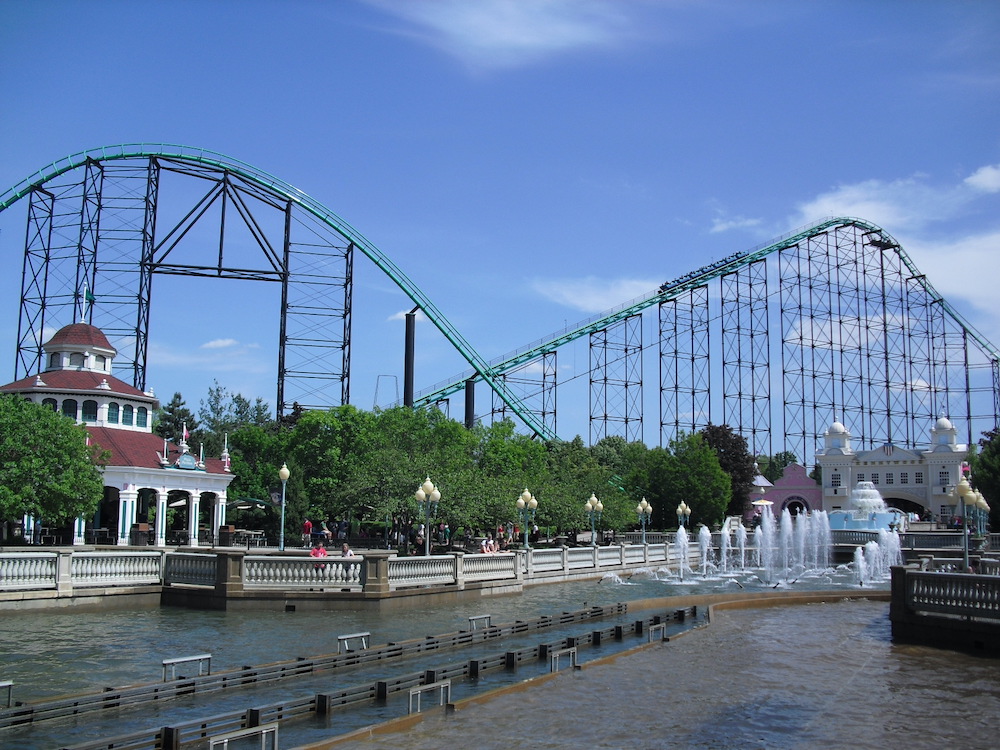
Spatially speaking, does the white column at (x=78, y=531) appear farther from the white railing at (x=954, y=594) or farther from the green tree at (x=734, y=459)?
the green tree at (x=734, y=459)

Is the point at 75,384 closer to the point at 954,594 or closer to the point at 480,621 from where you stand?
the point at 480,621

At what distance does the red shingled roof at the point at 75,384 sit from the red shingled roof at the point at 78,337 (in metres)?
1.23

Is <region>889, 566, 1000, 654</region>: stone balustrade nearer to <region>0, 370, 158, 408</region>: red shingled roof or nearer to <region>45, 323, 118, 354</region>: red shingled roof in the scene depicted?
<region>0, 370, 158, 408</region>: red shingled roof

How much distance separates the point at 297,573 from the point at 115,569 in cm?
417

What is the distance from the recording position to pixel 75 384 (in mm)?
38625

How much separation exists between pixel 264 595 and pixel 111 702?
34.8ft

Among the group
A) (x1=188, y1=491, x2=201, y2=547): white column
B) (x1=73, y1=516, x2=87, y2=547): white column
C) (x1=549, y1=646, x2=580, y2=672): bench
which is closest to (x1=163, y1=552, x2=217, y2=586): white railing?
(x1=549, y1=646, x2=580, y2=672): bench

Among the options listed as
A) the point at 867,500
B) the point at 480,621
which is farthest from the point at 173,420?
the point at 480,621

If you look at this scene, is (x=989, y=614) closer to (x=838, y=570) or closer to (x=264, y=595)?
(x=264, y=595)

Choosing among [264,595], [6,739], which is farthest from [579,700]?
[264,595]

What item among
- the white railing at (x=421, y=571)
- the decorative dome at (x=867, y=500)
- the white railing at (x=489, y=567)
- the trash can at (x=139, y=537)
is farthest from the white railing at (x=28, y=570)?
the decorative dome at (x=867, y=500)

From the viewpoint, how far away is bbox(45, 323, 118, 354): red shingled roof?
1580 inches

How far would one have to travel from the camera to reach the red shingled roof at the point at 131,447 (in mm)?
36594

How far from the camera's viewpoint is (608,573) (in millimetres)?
34031
